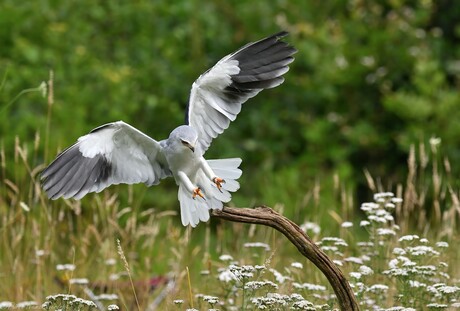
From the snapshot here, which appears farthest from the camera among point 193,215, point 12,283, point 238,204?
point 238,204

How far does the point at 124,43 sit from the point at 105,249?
11.8 ft

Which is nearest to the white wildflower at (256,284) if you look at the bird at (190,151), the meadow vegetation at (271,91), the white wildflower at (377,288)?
the bird at (190,151)

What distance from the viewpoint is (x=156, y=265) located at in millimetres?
5660

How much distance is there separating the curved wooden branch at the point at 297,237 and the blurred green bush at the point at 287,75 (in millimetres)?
3760

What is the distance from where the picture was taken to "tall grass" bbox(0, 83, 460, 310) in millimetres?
3779

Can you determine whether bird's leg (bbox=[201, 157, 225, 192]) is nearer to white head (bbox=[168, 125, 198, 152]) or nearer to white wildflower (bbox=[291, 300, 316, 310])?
white head (bbox=[168, 125, 198, 152])

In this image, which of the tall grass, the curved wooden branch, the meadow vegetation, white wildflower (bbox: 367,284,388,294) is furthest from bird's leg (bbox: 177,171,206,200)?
the meadow vegetation

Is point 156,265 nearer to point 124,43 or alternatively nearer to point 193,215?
point 193,215

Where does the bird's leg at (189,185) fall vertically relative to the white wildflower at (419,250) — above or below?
above

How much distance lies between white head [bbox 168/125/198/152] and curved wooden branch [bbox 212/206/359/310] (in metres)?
0.26

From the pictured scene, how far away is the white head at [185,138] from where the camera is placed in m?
3.45

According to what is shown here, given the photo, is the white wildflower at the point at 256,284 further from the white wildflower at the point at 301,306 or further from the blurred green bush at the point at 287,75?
the blurred green bush at the point at 287,75

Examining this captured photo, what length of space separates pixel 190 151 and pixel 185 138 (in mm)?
83

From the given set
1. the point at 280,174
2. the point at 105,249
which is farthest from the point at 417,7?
the point at 105,249
